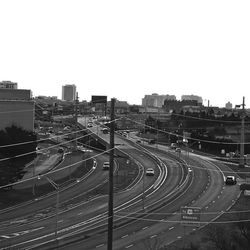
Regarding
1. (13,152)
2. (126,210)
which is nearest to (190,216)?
(126,210)

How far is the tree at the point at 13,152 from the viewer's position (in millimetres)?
34628

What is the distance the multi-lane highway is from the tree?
9.18 ft

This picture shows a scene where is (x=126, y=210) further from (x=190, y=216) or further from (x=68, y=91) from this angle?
(x=68, y=91)

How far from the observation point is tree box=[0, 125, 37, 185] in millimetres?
34628

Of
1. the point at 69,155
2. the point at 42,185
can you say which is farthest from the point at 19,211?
the point at 69,155

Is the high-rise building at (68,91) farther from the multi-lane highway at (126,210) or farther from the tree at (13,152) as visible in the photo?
the tree at (13,152)

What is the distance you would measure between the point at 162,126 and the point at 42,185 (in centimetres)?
5588

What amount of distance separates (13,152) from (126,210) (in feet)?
47.1

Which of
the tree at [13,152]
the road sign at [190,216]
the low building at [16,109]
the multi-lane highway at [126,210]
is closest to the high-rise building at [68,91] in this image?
the low building at [16,109]

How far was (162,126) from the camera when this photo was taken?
94.6m

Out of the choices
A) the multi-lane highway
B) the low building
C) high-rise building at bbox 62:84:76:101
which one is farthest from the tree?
high-rise building at bbox 62:84:76:101

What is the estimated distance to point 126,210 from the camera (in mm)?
33875

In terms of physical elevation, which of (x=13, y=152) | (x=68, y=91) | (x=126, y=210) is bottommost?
(x=126, y=210)

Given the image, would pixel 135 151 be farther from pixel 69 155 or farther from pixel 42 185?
pixel 42 185
